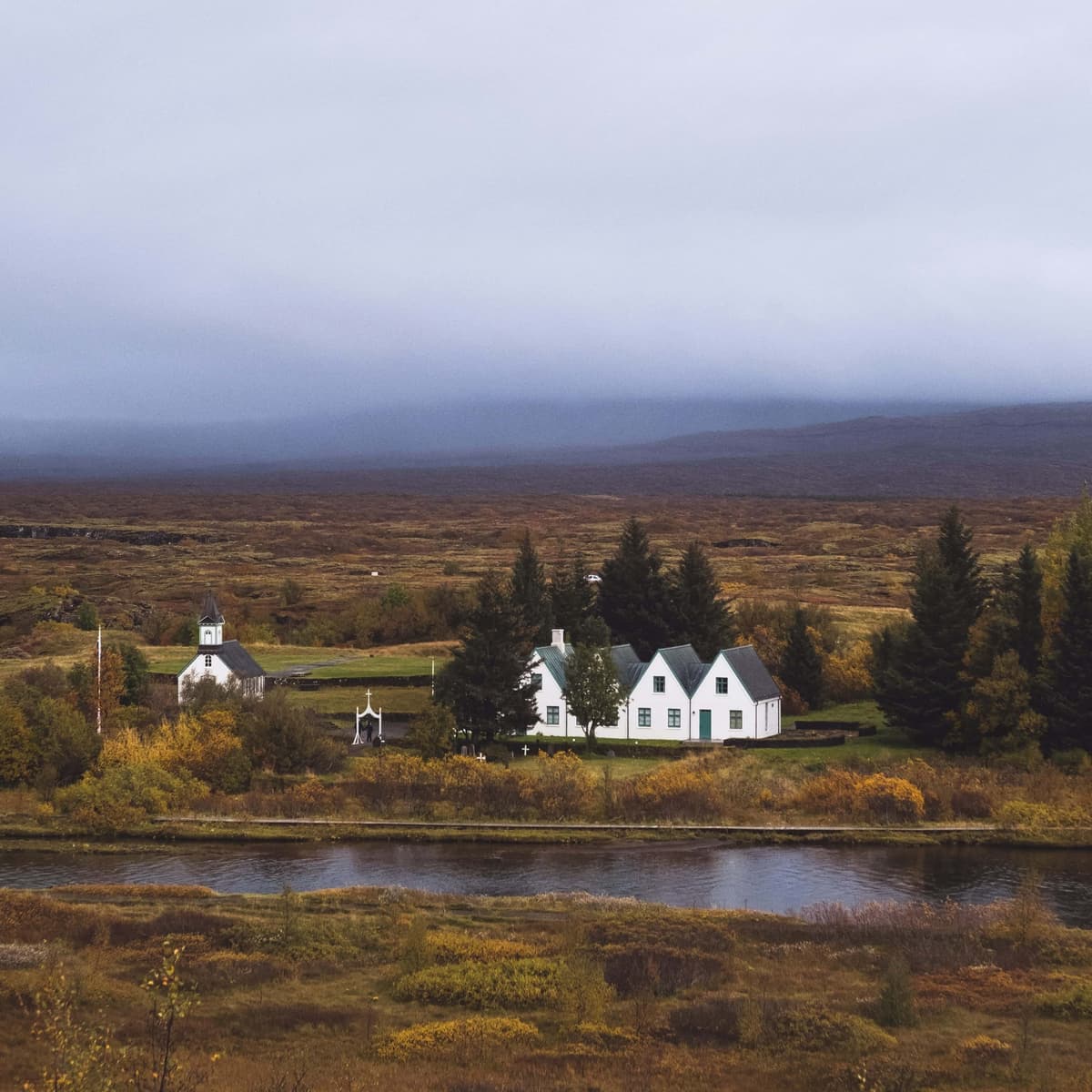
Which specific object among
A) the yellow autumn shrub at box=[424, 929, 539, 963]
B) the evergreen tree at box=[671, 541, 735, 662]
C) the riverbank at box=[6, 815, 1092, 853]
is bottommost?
the riverbank at box=[6, 815, 1092, 853]

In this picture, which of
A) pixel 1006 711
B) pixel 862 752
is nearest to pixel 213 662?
pixel 862 752

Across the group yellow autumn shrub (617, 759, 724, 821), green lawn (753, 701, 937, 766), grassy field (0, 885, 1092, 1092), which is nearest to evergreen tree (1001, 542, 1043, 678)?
green lawn (753, 701, 937, 766)

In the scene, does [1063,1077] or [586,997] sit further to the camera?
[586,997]

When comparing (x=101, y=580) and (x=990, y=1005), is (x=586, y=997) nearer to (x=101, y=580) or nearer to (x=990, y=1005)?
(x=990, y=1005)

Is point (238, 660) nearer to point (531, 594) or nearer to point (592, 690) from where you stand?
point (592, 690)

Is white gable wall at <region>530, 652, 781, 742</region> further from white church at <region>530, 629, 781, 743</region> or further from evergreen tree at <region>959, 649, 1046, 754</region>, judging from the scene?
evergreen tree at <region>959, 649, 1046, 754</region>

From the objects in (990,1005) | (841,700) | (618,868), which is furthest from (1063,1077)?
(841,700)

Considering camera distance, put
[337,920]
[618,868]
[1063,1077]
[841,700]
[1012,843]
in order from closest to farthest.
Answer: [1063,1077] → [337,920] → [618,868] → [1012,843] → [841,700]
